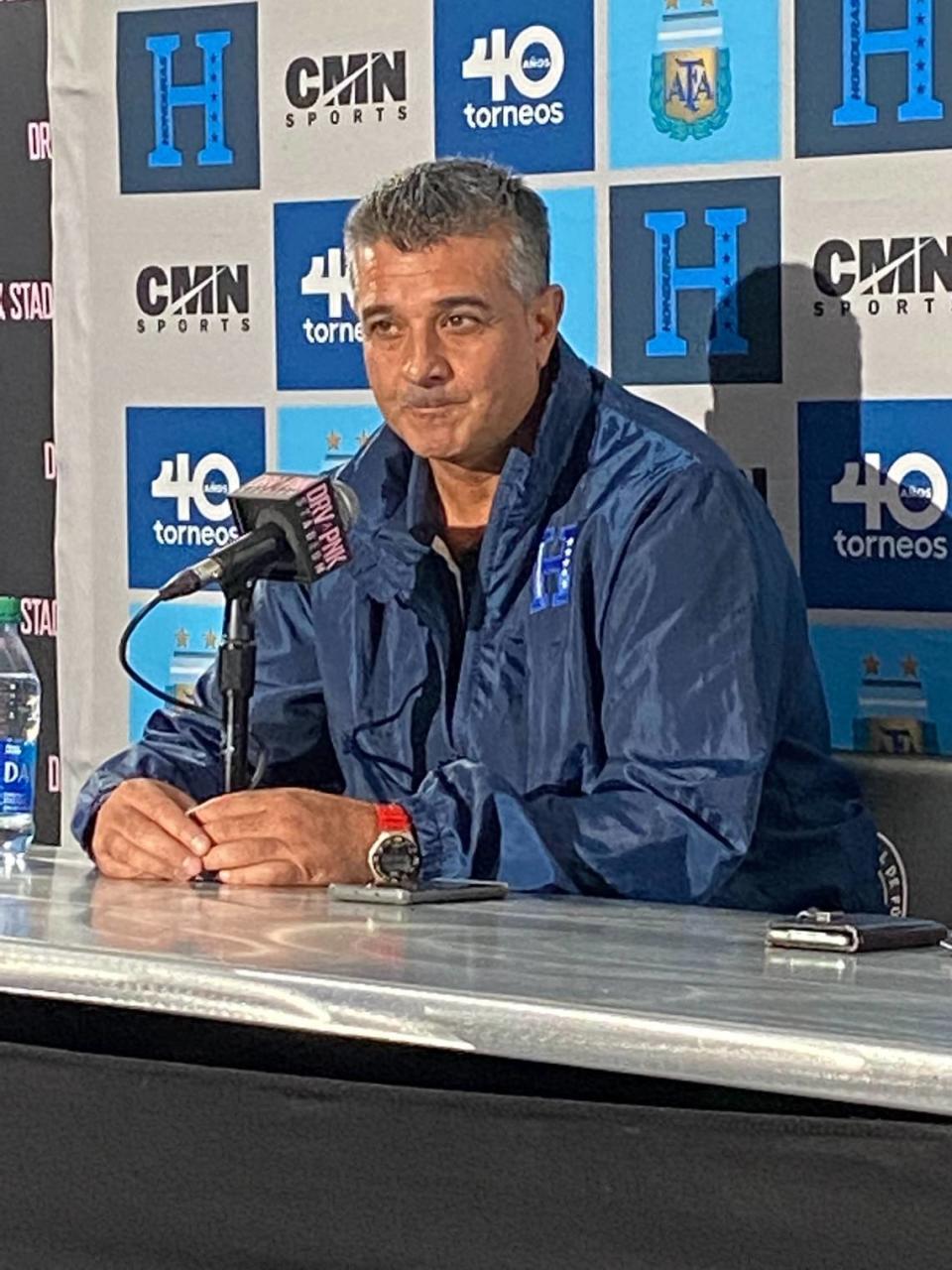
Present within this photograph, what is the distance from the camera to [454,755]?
240 cm

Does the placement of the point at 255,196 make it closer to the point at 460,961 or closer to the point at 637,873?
the point at 637,873

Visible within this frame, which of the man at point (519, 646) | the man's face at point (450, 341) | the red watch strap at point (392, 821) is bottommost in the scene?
the red watch strap at point (392, 821)

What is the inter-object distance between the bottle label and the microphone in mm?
405

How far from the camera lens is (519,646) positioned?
237 centimetres

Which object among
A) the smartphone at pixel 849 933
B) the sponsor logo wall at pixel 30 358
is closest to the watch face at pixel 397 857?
the smartphone at pixel 849 933

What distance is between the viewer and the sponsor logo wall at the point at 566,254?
299 cm

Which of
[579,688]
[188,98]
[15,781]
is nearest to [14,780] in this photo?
[15,781]

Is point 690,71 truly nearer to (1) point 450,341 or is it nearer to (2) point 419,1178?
(1) point 450,341

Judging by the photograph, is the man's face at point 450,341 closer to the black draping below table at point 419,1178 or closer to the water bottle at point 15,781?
the water bottle at point 15,781

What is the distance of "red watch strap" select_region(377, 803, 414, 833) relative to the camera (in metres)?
2.08

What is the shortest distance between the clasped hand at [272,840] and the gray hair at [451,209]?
0.61m

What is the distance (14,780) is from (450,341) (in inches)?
24.2

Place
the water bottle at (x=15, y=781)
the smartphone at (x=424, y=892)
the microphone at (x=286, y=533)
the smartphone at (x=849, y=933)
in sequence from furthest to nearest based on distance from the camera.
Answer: the water bottle at (x=15, y=781)
the microphone at (x=286, y=533)
the smartphone at (x=424, y=892)
the smartphone at (x=849, y=933)

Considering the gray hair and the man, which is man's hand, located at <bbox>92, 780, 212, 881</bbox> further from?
the gray hair
